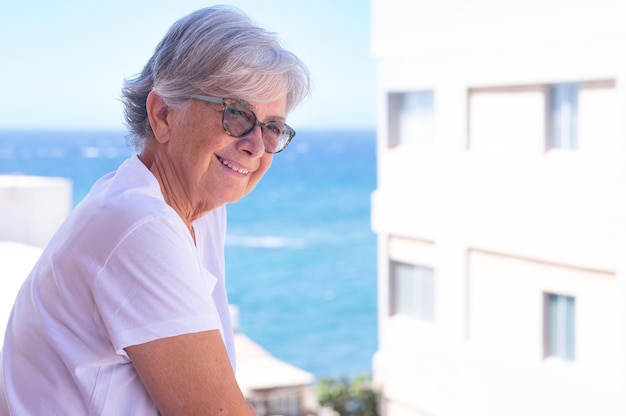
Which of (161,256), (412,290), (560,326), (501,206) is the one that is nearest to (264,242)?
(412,290)

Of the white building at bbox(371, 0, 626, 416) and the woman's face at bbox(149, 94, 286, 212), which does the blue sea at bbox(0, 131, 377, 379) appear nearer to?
the white building at bbox(371, 0, 626, 416)

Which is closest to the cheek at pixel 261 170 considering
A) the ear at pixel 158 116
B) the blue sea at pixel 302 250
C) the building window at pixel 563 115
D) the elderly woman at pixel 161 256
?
the elderly woman at pixel 161 256

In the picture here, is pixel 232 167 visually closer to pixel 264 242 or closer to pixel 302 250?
pixel 302 250

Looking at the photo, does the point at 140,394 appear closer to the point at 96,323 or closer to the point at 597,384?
the point at 96,323

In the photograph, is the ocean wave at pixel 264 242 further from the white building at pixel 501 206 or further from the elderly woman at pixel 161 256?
the elderly woman at pixel 161 256

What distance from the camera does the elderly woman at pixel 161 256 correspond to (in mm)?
936

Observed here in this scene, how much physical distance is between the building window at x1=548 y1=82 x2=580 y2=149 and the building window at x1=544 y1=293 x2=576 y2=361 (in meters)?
1.45

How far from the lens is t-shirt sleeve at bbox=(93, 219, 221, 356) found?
927mm

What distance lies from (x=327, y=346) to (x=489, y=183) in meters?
16.3

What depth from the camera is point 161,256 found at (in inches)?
37.2

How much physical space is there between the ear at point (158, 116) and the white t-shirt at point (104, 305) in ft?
0.35

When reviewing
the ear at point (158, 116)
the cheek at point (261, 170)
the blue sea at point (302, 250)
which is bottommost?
the blue sea at point (302, 250)

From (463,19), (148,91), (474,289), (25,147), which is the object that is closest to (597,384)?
(474,289)

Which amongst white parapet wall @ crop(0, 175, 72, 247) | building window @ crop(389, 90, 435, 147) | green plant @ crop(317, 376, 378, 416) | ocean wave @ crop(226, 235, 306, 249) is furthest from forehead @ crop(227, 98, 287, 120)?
ocean wave @ crop(226, 235, 306, 249)
